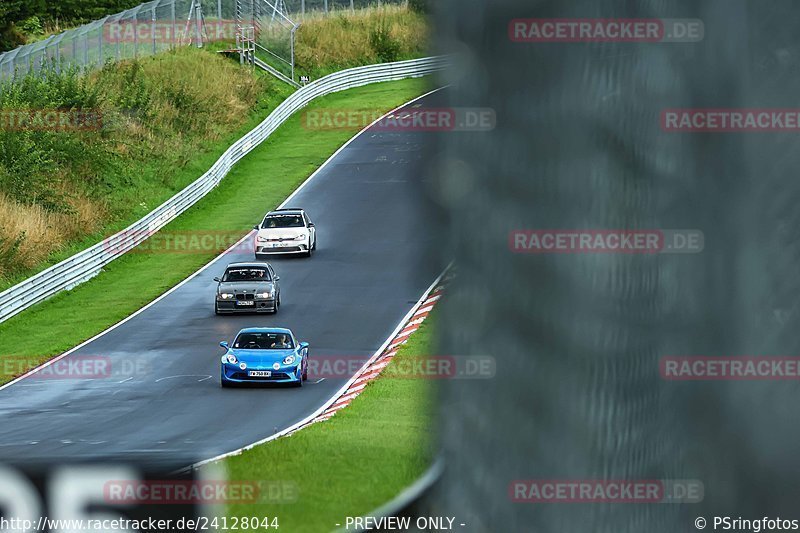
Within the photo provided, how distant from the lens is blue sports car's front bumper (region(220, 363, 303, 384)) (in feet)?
90.8

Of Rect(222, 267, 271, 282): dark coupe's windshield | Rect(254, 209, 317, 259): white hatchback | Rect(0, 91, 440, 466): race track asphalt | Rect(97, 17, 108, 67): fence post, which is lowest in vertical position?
Rect(0, 91, 440, 466): race track asphalt

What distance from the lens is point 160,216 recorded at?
47.8 meters

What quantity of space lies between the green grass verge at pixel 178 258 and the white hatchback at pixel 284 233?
2.15 m

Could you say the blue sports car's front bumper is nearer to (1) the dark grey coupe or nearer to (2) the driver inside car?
(2) the driver inside car

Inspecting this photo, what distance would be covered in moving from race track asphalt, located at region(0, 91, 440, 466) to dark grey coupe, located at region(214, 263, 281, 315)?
1.21 feet

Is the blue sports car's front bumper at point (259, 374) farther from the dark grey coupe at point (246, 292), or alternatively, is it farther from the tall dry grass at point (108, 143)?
the tall dry grass at point (108, 143)

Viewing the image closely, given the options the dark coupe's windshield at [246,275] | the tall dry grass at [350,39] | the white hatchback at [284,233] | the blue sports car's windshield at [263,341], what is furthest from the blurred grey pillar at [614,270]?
the tall dry grass at [350,39]

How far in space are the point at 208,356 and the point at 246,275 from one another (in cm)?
517

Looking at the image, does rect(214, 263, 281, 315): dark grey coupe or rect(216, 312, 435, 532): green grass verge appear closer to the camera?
rect(216, 312, 435, 532): green grass verge

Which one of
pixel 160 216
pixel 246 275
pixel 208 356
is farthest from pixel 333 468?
pixel 160 216

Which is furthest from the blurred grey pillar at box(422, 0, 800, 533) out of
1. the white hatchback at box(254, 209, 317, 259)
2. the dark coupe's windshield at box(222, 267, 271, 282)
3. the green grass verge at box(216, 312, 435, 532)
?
the white hatchback at box(254, 209, 317, 259)

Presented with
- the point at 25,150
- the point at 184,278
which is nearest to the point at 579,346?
the point at 184,278

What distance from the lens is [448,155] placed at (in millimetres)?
1104

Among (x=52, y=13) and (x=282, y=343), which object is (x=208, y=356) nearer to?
(x=282, y=343)
